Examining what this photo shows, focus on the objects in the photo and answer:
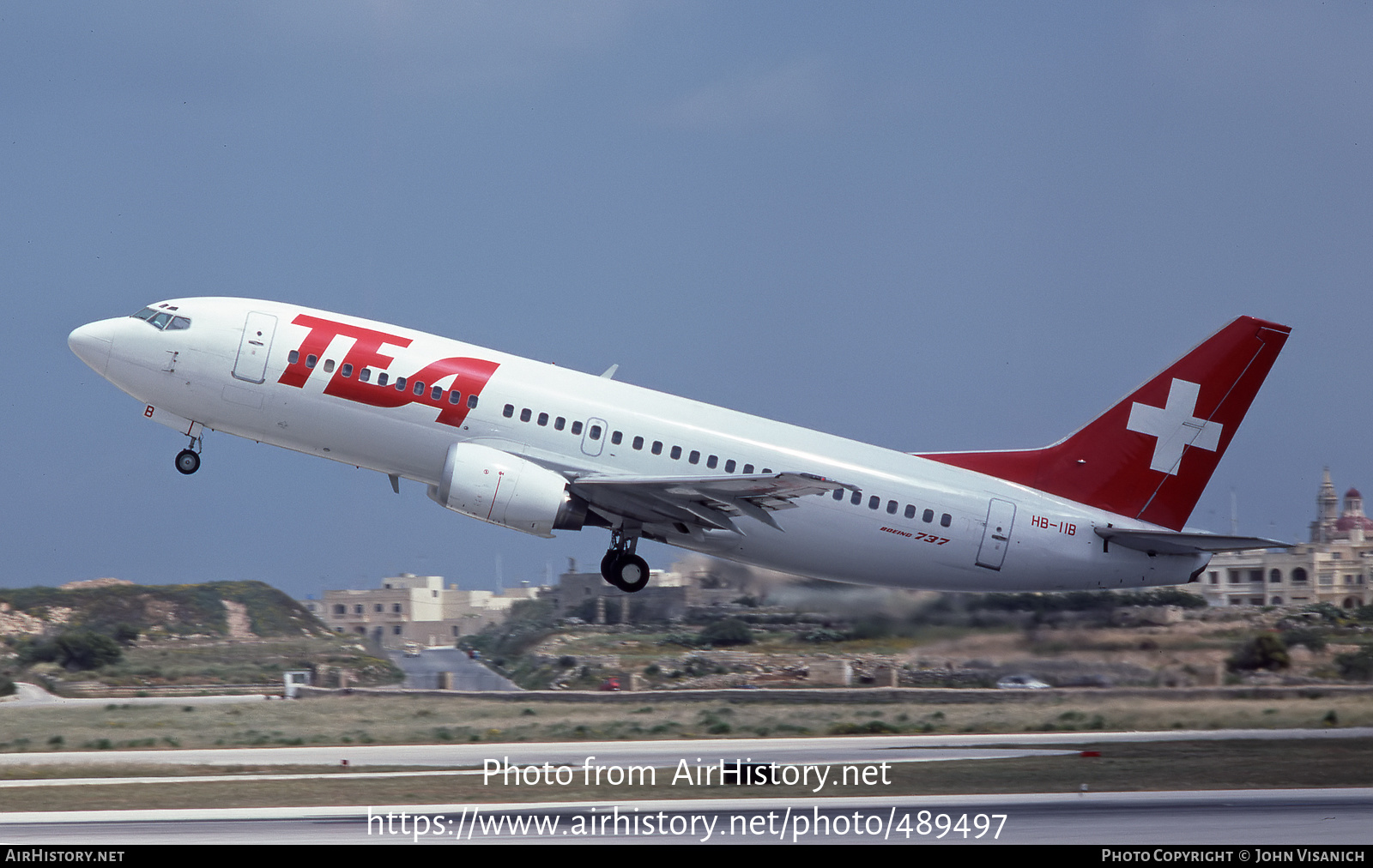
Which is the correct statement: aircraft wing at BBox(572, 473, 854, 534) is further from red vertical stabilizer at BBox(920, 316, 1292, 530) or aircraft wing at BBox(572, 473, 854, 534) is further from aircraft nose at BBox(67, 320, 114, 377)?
aircraft nose at BBox(67, 320, 114, 377)

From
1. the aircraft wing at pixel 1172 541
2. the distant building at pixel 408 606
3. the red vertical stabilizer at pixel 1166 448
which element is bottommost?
the distant building at pixel 408 606

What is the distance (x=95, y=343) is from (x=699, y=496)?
1386cm

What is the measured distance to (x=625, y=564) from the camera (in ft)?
105

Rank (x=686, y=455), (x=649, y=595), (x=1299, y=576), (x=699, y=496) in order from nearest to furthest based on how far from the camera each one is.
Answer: (x=699, y=496)
(x=686, y=455)
(x=649, y=595)
(x=1299, y=576)

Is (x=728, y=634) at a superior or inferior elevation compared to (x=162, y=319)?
inferior

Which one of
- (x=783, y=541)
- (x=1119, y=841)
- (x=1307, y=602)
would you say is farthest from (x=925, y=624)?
(x=1307, y=602)

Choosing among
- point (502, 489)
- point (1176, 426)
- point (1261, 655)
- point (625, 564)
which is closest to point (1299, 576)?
point (1261, 655)

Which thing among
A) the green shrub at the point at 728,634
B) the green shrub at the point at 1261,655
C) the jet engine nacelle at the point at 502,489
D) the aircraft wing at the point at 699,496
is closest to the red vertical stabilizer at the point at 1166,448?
the aircraft wing at the point at 699,496

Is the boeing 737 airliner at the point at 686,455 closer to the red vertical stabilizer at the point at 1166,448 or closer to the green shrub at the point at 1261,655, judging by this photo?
the red vertical stabilizer at the point at 1166,448

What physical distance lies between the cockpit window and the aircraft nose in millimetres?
718

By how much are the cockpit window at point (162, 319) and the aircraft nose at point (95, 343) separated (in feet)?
2.35

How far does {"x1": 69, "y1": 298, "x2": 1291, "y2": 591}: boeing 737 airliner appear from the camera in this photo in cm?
2994

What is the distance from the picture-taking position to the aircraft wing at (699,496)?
28.7 m

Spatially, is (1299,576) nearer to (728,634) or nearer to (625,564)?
(728,634)
